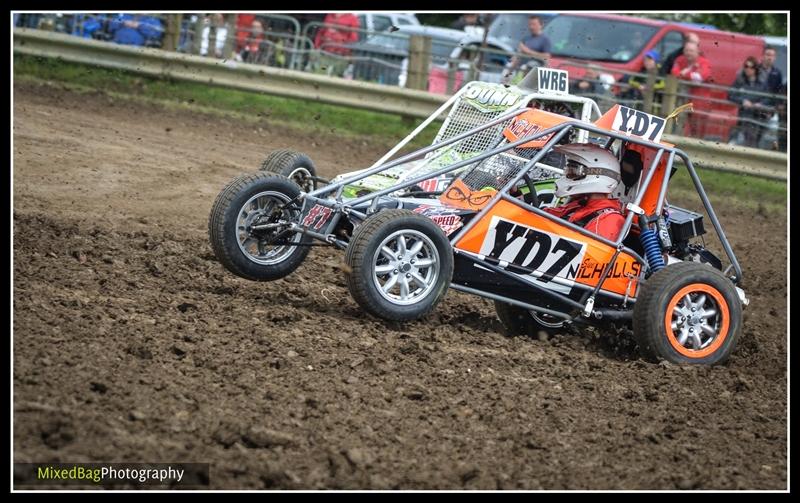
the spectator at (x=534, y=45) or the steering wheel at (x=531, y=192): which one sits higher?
the spectator at (x=534, y=45)

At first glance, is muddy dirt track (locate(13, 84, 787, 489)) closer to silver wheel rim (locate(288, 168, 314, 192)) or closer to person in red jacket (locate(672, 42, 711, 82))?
silver wheel rim (locate(288, 168, 314, 192))

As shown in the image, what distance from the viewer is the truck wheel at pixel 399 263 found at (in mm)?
5945

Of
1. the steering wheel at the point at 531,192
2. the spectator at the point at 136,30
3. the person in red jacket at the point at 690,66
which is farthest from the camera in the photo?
the spectator at the point at 136,30

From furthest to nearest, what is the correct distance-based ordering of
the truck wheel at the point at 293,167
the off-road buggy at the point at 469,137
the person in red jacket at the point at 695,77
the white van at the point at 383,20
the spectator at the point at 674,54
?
the white van at the point at 383,20 < the spectator at the point at 674,54 < the person in red jacket at the point at 695,77 < the truck wheel at the point at 293,167 < the off-road buggy at the point at 469,137

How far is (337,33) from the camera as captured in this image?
1423 cm

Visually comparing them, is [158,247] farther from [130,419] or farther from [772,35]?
[772,35]

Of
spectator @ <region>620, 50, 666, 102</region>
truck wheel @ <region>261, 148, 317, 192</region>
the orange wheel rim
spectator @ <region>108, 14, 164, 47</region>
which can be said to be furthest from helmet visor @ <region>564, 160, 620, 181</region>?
spectator @ <region>108, 14, 164, 47</region>

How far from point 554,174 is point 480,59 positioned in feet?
22.4

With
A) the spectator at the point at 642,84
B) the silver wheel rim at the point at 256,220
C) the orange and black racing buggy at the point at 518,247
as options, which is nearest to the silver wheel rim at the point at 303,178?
A: the orange and black racing buggy at the point at 518,247

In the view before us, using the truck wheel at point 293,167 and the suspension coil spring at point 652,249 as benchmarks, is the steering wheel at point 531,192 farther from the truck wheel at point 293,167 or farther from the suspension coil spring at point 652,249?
the truck wheel at point 293,167

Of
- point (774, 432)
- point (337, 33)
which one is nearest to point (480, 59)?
point (337, 33)

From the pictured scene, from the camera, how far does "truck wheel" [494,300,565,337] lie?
7.19 meters

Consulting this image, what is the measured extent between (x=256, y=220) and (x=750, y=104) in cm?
833

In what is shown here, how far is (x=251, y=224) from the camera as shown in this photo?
6.46 meters
